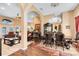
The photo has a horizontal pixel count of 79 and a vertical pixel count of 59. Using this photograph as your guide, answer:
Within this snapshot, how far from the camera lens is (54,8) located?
2.50 m

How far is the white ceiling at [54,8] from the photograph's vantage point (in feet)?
8.07

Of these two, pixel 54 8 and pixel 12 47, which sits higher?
pixel 54 8

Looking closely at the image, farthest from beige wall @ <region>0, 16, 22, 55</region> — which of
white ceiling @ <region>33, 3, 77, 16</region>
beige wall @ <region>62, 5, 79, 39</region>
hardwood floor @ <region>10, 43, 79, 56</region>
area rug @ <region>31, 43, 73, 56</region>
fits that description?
beige wall @ <region>62, 5, 79, 39</region>

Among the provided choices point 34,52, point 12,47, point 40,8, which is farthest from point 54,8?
point 12,47

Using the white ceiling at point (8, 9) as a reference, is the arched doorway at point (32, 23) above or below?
below

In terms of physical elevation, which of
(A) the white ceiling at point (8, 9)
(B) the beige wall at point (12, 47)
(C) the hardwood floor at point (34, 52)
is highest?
(A) the white ceiling at point (8, 9)

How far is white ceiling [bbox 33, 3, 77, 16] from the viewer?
2.46 m

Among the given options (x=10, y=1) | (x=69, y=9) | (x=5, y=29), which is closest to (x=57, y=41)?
(x=69, y=9)

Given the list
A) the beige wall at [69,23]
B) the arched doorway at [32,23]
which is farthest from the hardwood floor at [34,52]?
the beige wall at [69,23]

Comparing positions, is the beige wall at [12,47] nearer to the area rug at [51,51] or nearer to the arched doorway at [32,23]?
the arched doorway at [32,23]

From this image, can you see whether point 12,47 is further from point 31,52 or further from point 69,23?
point 69,23

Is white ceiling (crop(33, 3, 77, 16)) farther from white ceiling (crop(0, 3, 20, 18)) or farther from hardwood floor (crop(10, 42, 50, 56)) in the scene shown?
hardwood floor (crop(10, 42, 50, 56))

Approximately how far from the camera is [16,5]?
2.46 metres

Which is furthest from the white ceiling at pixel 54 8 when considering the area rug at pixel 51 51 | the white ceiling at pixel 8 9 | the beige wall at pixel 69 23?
the area rug at pixel 51 51
